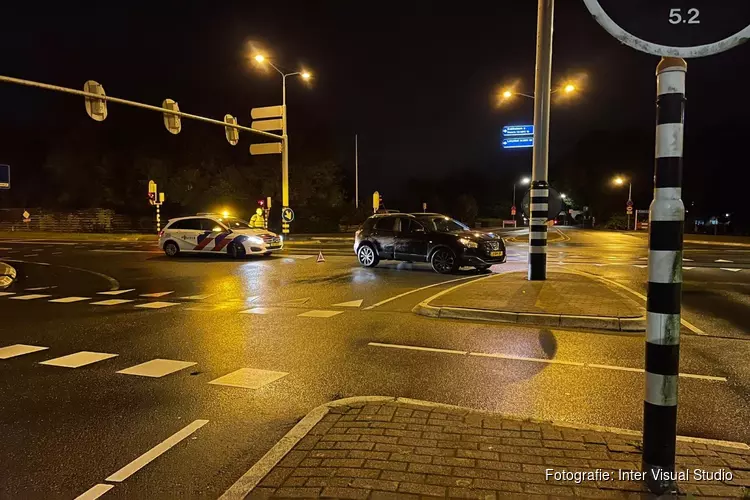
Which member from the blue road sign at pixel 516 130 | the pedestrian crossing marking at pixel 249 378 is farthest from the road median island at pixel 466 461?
the blue road sign at pixel 516 130

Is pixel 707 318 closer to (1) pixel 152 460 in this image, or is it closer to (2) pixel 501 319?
(2) pixel 501 319

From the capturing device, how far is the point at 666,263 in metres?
2.82

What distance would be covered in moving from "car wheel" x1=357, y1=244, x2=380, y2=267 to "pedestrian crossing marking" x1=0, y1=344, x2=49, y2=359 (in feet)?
34.5

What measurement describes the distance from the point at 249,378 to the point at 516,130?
15.1 metres

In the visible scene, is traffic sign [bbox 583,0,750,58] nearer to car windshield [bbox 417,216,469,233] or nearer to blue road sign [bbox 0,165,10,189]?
car windshield [bbox 417,216,469,233]

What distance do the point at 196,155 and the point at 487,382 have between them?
4651 cm

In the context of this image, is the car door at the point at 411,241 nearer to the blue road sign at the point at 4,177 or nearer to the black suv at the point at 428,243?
the black suv at the point at 428,243

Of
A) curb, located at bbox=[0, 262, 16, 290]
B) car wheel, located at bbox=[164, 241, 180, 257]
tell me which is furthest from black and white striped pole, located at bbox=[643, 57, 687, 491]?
car wheel, located at bbox=[164, 241, 180, 257]

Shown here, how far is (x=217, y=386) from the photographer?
5297 mm

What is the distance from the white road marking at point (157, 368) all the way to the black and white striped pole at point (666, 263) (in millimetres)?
4784

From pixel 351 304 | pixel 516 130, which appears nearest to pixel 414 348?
pixel 351 304

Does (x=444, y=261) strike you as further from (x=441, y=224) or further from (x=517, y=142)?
(x=517, y=142)

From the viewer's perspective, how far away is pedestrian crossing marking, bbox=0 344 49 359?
21.6 feet

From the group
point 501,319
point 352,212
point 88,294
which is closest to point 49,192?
point 352,212
